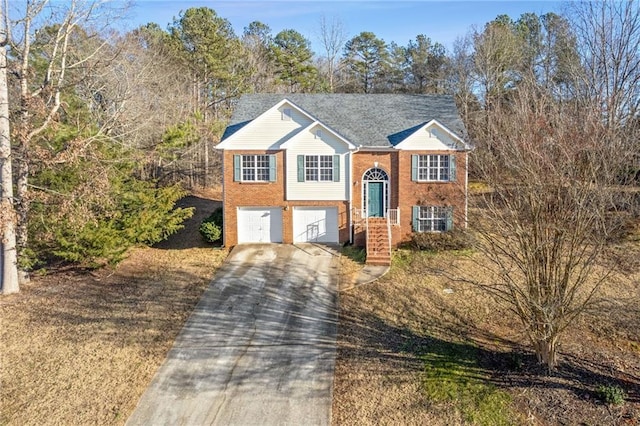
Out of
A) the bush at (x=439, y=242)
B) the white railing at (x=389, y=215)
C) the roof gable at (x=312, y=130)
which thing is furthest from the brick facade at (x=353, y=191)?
the bush at (x=439, y=242)

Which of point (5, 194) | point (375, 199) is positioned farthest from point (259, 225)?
point (5, 194)

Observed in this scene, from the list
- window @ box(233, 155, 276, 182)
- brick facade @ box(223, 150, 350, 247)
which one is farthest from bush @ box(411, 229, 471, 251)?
window @ box(233, 155, 276, 182)

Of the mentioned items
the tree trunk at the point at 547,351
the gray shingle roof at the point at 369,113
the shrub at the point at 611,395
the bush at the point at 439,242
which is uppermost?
the gray shingle roof at the point at 369,113

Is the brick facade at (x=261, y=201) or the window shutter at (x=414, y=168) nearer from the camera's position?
the window shutter at (x=414, y=168)

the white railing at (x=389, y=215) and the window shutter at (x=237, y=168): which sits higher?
the window shutter at (x=237, y=168)

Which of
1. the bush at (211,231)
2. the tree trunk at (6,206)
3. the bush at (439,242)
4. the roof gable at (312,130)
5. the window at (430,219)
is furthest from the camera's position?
the bush at (211,231)

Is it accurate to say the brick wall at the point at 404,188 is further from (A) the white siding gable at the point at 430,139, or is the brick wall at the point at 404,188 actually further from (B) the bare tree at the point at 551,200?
(B) the bare tree at the point at 551,200
